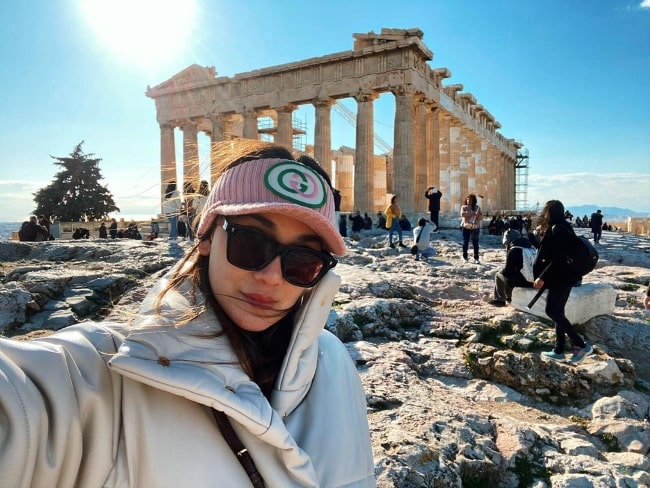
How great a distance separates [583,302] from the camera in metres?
5.24

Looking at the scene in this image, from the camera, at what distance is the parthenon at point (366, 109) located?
2294 cm

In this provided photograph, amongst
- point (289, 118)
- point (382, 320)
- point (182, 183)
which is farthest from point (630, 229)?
point (182, 183)

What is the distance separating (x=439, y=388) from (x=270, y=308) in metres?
2.61

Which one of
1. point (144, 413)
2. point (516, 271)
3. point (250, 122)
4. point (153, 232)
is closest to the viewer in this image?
point (144, 413)

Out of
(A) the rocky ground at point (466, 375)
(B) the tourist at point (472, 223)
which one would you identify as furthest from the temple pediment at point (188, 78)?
(A) the rocky ground at point (466, 375)

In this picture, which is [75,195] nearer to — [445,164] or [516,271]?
[445,164]

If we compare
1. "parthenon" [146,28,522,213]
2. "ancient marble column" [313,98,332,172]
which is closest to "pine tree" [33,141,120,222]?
"parthenon" [146,28,522,213]

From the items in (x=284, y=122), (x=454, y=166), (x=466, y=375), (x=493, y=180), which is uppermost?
(x=284, y=122)

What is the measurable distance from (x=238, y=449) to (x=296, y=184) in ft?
2.43

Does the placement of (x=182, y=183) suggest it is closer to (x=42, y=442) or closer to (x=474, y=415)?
(x=42, y=442)

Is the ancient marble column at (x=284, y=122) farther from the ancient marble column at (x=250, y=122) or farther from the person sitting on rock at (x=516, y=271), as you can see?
the person sitting on rock at (x=516, y=271)

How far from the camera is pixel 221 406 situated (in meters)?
1.01

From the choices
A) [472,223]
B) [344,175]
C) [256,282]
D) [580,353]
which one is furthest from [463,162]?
[256,282]

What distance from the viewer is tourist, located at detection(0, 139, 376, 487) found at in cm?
87
